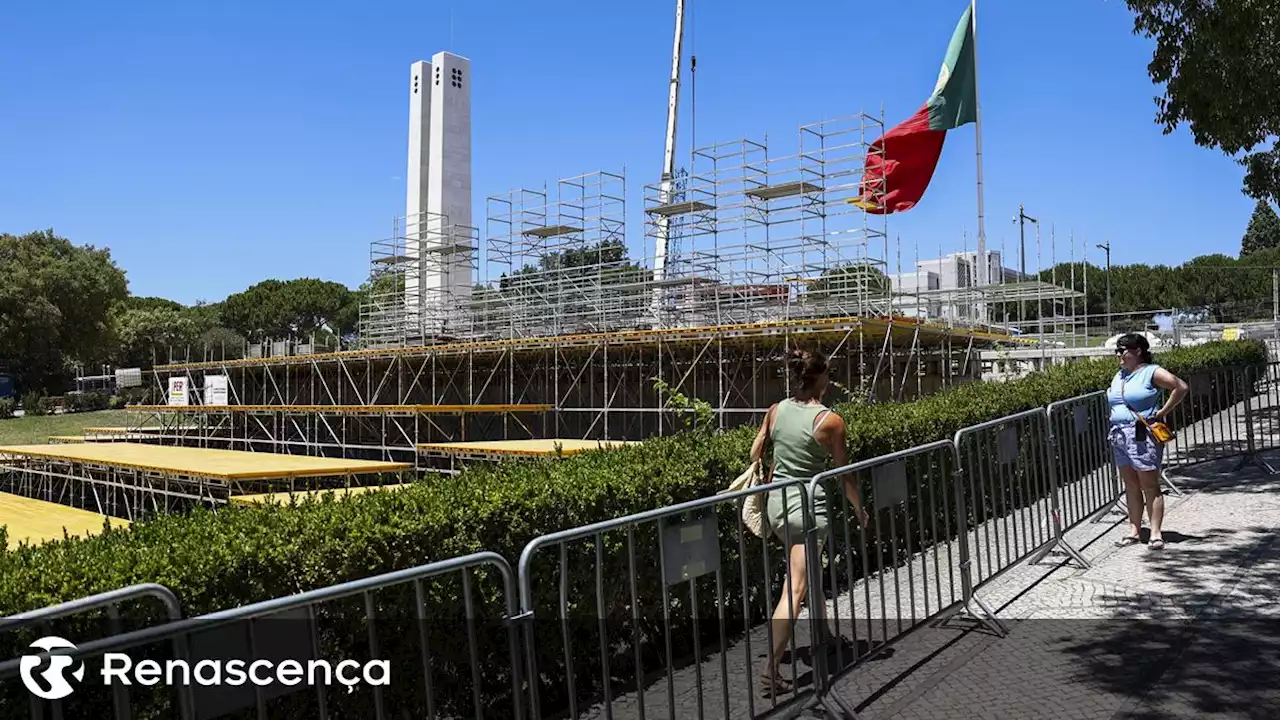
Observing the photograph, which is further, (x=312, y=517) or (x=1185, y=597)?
(x=1185, y=597)

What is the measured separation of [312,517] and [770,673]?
2.40 meters

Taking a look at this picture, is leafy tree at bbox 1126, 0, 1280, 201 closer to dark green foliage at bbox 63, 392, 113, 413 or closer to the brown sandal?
the brown sandal

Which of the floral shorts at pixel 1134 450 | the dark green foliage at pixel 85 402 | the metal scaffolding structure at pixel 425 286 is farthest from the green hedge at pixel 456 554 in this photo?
the dark green foliage at pixel 85 402

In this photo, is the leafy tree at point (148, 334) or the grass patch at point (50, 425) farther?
the leafy tree at point (148, 334)

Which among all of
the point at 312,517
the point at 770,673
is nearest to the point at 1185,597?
the point at 770,673

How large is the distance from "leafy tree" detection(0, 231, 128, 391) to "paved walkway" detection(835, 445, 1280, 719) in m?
59.7

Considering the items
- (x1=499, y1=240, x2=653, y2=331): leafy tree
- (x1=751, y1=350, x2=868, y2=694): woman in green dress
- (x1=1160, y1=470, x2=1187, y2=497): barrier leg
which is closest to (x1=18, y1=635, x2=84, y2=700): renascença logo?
(x1=751, y1=350, x2=868, y2=694): woman in green dress

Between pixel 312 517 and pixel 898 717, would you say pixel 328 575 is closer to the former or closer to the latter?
pixel 312 517

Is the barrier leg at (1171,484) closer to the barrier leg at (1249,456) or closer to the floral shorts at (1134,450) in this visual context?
the barrier leg at (1249,456)

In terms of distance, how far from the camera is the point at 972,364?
85.4 ft

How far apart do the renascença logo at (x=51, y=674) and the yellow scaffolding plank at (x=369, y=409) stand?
23.4 m

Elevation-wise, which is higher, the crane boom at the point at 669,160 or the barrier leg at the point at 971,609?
the crane boom at the point at 669,160

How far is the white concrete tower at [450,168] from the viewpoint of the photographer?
1543 inches

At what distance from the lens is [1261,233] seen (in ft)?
323
